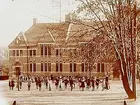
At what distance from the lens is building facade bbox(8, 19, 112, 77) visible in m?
7.18

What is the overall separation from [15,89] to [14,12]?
0.56 m

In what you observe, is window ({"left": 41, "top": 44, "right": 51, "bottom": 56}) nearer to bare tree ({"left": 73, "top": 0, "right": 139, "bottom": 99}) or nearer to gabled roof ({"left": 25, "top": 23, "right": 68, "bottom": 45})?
A: gabled roof ({"left": 25, "top": 23, "right": 68, "bottom": 45})

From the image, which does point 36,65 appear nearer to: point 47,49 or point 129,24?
point 47,49

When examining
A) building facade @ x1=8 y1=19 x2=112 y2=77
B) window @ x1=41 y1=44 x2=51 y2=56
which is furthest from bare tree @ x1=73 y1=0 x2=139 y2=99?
window @ x1=41 y1=44 x2=51 y2=56

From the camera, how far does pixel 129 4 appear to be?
23.7 ft

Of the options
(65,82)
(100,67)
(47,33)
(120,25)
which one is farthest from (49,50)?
(120,25)

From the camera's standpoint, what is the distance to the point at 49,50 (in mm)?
7266

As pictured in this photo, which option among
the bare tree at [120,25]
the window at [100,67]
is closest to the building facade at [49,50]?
the window at [100,67]

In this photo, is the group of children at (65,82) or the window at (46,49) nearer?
the window at (46,49)

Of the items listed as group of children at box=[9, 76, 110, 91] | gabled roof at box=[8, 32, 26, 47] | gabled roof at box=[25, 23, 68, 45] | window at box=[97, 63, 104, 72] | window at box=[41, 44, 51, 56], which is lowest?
group of children at box=[9, 76, 110, 91]

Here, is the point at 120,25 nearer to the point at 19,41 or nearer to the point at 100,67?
the point at 100,67

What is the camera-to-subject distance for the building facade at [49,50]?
7184 millimetres

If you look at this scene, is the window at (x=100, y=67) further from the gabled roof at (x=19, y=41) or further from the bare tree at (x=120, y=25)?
the gabled roof at (x=19, y=41)

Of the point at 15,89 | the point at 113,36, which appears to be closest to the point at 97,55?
the point at 113,36
